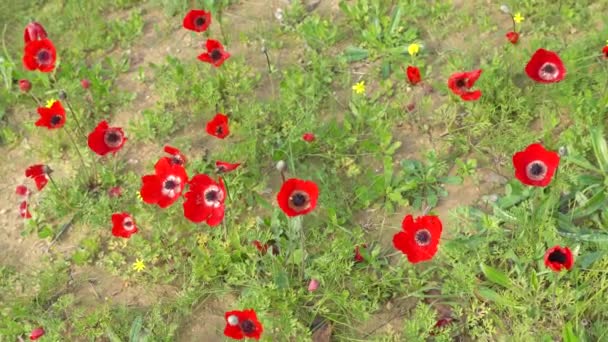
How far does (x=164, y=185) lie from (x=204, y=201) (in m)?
0.28

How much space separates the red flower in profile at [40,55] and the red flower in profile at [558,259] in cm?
288

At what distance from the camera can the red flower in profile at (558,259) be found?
251 centimetres

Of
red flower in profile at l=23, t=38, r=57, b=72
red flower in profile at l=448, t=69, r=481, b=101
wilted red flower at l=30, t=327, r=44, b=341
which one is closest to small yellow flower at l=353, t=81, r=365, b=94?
red flower in profile at l=448, t=69, r=481, b=101

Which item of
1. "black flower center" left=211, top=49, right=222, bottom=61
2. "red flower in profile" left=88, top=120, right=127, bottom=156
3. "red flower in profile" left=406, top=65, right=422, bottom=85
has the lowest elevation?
"red flower in profile" left=88, top=120, right=127, bottom=156

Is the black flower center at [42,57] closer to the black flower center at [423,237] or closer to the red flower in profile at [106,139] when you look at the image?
the red flower in profile at [106,139]

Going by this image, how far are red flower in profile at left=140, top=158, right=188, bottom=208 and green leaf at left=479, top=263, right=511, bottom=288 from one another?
151cm

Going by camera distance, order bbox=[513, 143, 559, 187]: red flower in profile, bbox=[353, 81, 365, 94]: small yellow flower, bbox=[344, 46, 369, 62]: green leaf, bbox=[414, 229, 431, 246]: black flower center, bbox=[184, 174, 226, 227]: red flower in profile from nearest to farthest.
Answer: bbox=[513, 143, 559, 187]: red flower in profile
bbox=[414, 229, 431, 246]: black flower center
bbox=[184, 174, 226, 227]: red flower in profile
bbox=[353, 81, 365, 94]: small yellow flower
bbox=[344, 46, 369, 62]: green leaf

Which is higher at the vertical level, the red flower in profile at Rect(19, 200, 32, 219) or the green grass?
the green grass

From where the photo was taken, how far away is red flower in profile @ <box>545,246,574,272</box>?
2.51 m

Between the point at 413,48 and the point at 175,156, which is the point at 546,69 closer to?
the point at 413,48

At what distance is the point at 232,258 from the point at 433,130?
1.46 meters

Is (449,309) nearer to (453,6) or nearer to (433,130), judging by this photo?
(433,130)

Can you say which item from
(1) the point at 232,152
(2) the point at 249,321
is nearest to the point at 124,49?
(1) the point at 232,152

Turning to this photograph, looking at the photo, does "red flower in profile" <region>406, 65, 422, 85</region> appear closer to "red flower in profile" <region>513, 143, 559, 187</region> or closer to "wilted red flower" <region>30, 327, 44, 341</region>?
"red flower in profile" <region>513, 143, 559, 187</region>
